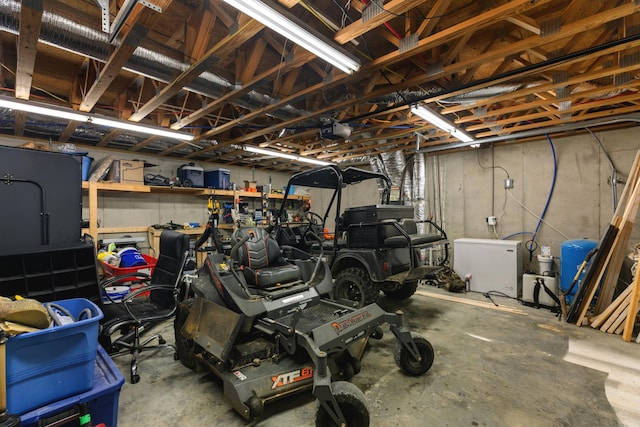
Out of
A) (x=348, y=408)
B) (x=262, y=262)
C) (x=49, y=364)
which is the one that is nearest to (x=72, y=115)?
(x=262, y=262)

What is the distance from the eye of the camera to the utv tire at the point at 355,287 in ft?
11.5

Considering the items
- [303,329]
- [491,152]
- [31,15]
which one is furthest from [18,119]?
[491,152]

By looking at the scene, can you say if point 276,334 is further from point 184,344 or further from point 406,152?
point 406,152

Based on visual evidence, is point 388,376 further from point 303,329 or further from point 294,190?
point 294,190

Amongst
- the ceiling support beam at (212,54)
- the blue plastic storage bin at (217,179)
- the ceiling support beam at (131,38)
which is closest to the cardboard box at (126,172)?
the blue plastic storage bin at (217,179)

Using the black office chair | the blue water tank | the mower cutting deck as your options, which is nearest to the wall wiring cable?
the blue water tank

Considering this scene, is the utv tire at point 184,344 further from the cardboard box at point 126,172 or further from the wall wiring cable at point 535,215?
the wall wiring cable at point 535,215

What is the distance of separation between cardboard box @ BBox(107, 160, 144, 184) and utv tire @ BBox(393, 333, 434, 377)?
5.44 meters

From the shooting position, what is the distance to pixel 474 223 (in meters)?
5.90

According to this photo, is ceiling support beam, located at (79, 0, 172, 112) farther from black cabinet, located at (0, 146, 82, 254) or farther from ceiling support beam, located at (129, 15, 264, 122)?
black cabinet, located at (0, 146, 82, 254)

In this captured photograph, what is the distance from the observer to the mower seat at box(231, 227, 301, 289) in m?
2.60

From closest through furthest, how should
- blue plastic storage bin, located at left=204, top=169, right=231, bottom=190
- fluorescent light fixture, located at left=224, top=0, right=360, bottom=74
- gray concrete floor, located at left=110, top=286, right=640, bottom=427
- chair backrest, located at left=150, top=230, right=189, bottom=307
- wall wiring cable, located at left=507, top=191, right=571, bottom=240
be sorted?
fluorescent light fixture, located at left=224, top=0, right=360, bottom=74, gray concrete floor, located at left=110, top=286, right=640, bottom=427, chair backrest, located at left=150, top=230, right=189, bottom=307, wall wiring cable, located at left=507, top=191, right=571, bottom=240, blue plastic storage bin, located at left=204, top=169, right=231, bottom=190

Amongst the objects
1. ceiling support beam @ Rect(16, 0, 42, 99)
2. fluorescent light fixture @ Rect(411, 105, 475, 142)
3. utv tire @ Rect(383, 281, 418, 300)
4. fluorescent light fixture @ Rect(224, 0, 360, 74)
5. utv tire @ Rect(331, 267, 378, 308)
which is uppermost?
ceiling support beam @ Rect(16, 0, 42, 99)

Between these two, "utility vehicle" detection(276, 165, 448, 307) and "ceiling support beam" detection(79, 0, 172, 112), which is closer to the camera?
"ceiling support beam" detection(79, 0, 172, 112)
